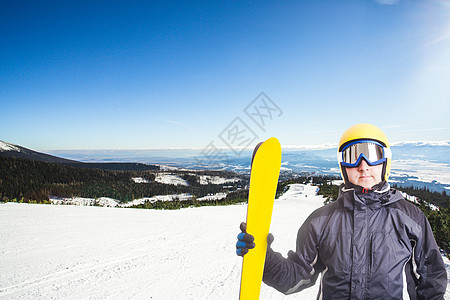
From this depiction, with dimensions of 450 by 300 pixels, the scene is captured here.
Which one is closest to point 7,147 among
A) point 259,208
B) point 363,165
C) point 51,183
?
point 51,183

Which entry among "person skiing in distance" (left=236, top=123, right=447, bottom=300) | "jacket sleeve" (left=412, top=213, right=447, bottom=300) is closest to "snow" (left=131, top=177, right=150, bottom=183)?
"person skiing in distance" (left=236, top=123, right=447, bottom=300)

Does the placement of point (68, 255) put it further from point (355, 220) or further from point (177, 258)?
point (355, 220)

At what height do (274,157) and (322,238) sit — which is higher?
(274,157)

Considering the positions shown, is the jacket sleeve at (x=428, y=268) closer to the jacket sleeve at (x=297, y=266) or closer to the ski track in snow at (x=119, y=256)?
the jacket sleeve at (x=297, y=266)

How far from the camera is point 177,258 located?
497 centimetres

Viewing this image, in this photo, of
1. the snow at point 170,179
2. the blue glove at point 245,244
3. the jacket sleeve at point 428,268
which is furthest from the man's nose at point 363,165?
the snow at point 170,179

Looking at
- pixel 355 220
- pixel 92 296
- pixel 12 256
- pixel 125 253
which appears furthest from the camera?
pixel 125 253

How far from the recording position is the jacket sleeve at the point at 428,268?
152 cm

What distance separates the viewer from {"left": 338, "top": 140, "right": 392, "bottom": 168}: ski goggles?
1861 millimetres

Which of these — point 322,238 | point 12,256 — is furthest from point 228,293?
point 12,256

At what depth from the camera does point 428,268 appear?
1562mm

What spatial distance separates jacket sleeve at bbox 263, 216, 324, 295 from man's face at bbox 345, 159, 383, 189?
61cm

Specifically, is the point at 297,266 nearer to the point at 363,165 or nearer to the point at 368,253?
the point at 368,253

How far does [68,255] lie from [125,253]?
132 cm
